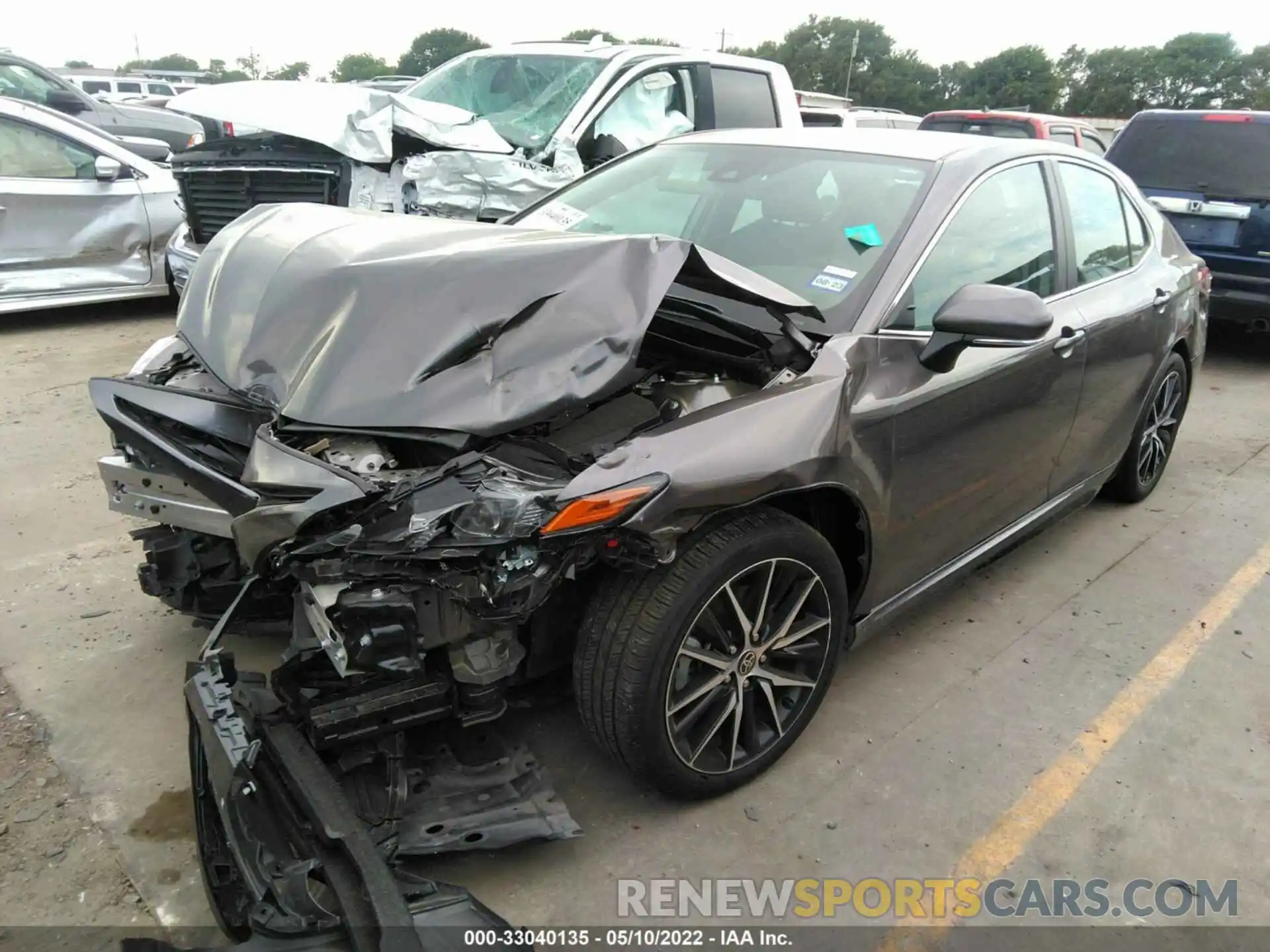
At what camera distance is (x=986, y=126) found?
35.6 feet

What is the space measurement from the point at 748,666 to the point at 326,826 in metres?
1.13

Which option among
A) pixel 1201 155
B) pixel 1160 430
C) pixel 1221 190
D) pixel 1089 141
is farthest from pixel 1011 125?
pixel 1160 430

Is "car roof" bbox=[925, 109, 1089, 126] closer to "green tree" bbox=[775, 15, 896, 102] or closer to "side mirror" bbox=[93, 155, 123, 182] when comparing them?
"side mirror" bbox=[93, 155, 123, 182]

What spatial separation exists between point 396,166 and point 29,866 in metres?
4.31

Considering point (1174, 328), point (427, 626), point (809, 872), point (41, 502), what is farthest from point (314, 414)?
point (1174, 328)

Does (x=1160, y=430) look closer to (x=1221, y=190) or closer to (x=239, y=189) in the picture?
(x=1221, y=190)

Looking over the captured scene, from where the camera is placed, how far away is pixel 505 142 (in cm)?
567

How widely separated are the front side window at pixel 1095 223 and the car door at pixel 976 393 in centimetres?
15

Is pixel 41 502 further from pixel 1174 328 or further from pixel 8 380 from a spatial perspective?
pixel 1174 328

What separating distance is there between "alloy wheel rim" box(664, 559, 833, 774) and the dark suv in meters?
5.93

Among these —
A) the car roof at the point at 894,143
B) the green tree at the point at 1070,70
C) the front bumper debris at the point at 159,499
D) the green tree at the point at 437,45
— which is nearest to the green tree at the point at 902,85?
the green tree at the point at 1070,70

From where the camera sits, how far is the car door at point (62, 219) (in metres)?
6.50

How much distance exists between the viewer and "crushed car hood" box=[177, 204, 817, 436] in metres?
2.19

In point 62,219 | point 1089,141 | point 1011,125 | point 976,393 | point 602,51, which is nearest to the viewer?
point 976,393
